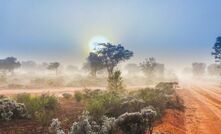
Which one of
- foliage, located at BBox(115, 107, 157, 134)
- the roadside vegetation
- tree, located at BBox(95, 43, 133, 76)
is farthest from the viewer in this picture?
tree, located at BBox(95, 43, 133, 76)

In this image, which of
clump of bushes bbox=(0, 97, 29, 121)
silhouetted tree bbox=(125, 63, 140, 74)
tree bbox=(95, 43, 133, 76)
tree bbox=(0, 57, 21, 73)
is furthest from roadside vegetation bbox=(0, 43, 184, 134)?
silhouetted tree bbox=(125, 63, 140, 74)

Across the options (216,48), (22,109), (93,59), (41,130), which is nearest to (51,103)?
(22,109)

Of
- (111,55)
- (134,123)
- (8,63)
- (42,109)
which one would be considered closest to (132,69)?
(8,63)

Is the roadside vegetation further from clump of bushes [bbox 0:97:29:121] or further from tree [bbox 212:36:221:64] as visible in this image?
tree [bbox 212:36:221:64]

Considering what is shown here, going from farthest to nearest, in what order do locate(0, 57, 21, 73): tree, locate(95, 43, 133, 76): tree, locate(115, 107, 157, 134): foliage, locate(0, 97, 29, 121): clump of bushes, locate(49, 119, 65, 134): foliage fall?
locate(0, 57, 21, 73): tree, locate(95, 43, 133, 76): tree, locate(0, 97, 29, 121): clump of bushes, locate(49, 119, 65, 134): foliage, locate(115, 107, 157, 134): foliage

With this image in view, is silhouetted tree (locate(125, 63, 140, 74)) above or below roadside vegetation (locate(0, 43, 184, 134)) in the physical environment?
above

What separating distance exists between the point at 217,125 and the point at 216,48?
7520 centimetres

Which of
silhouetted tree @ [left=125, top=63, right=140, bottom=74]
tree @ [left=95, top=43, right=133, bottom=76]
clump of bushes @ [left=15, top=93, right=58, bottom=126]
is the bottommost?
clump of bushes @ [left=15, top=93, right=58, bottom=126]

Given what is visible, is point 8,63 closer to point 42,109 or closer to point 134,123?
point 42,109

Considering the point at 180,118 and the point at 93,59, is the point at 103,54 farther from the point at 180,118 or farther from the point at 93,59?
the point at 180,118

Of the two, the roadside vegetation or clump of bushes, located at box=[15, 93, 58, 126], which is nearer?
the roadside vegetation

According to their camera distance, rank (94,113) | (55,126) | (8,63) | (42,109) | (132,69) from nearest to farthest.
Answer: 1. (55,126)
2. (94,113)
3. (42,109)
4. (8,63)
5. (132,69)

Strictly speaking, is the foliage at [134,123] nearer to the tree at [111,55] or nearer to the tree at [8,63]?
the tree at [111,55]

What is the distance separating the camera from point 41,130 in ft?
48.6
